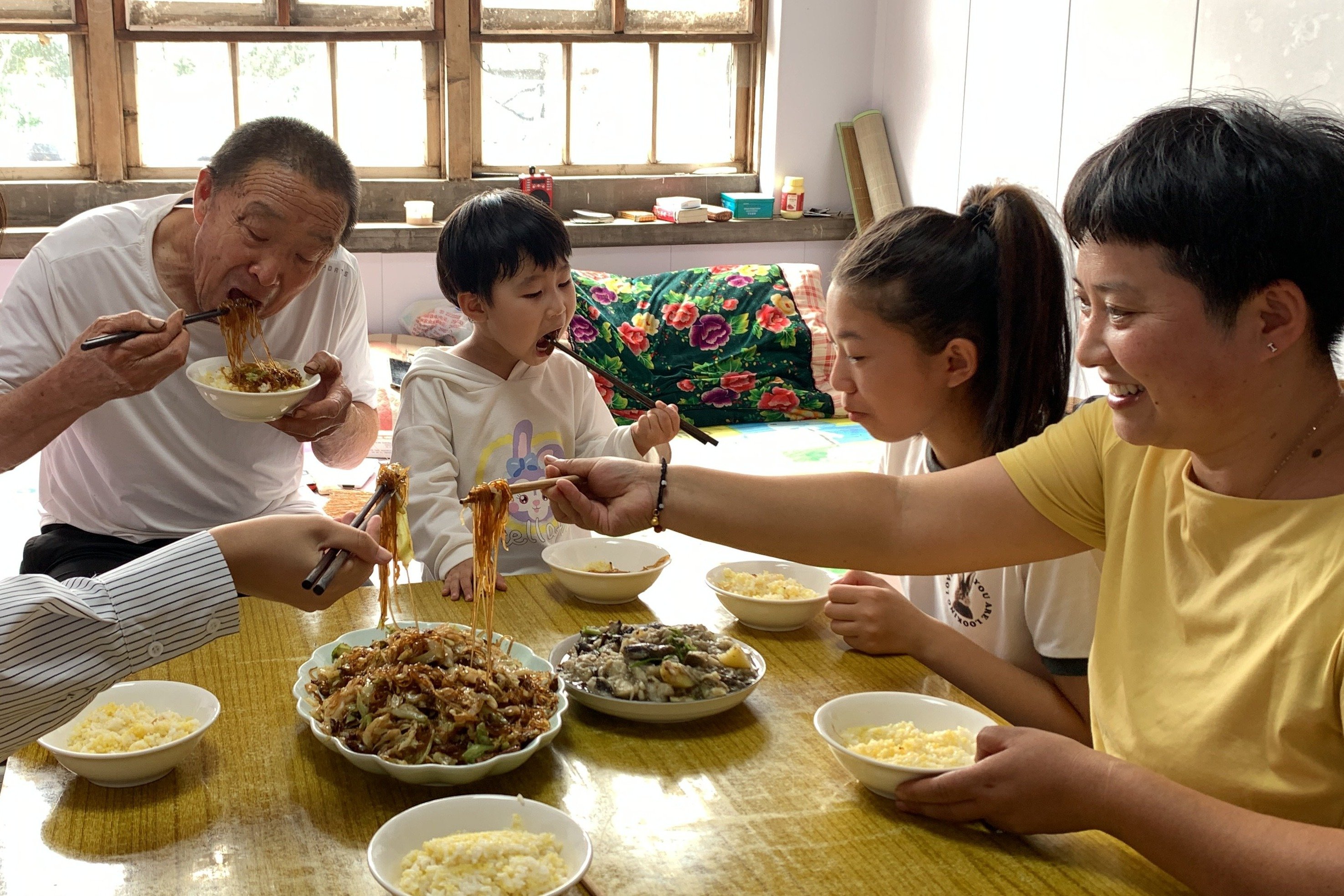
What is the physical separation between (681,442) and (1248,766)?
3384 millimetres

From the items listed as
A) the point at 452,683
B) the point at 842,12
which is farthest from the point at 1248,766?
the point at 842,12

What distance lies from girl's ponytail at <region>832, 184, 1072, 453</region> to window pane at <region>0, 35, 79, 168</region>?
4168mm

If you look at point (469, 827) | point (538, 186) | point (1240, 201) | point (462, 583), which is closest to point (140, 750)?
point (469, 827)

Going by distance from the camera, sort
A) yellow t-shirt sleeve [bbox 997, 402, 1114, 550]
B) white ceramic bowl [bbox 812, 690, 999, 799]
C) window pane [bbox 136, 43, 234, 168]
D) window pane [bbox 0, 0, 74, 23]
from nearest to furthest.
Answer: white ceramic bowl [bbox 812, 690, 999, 799], yellow t-shirt sleeve [bbox 997, 402, 1114, 550], window pane [bbox 0, 0, 74, 23], window pane [bbox 136, 43, 234, 168]

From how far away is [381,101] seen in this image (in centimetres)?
521

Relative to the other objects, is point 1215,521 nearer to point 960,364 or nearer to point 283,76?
point 960,364

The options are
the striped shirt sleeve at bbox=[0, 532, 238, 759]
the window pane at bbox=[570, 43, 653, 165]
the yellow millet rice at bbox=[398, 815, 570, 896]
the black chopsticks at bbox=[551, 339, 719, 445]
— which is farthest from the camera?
the window pane at bbox=[570, 43, 653, 165]

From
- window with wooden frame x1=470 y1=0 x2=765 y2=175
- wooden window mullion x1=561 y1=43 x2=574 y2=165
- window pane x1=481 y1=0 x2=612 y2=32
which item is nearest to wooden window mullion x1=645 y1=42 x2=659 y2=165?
window with wooden frame x1=470 y1=0 x2=765 y2=175

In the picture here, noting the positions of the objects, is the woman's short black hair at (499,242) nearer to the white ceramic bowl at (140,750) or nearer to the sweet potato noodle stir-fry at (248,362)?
the sweet potato noodle stir-fry at (248,362)

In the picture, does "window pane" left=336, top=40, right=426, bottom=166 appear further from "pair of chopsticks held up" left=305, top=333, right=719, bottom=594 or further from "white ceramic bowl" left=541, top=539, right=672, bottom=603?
"white ceramic bowl" left=541, top=539, right=672, bottom=603

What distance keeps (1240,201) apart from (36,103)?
4947mm

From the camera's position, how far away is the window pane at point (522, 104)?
5.33m

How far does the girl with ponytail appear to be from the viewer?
1769 millimetres

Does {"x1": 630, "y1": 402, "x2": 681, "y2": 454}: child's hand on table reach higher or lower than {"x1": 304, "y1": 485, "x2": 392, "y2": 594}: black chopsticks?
lower
